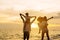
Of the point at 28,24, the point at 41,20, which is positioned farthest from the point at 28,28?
the point at 41,20

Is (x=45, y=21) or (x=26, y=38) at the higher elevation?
(x=45, y=21)

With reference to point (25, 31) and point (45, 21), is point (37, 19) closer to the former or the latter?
point (45, 21)

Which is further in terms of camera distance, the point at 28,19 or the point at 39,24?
the point at 39,24

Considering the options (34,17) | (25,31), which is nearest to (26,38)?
(25,31)

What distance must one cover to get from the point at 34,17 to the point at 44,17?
5.13ft

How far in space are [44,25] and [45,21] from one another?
399mm

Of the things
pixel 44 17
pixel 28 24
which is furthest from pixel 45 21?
pixel 28 24

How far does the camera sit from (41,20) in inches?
870

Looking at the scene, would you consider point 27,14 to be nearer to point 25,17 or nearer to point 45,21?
point 25,17

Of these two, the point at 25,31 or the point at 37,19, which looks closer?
the point at 25,31

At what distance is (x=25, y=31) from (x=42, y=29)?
7.41 feet

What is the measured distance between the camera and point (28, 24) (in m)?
20.7

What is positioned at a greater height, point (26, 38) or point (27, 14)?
point (27, 14)

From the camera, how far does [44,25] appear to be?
22078mm
